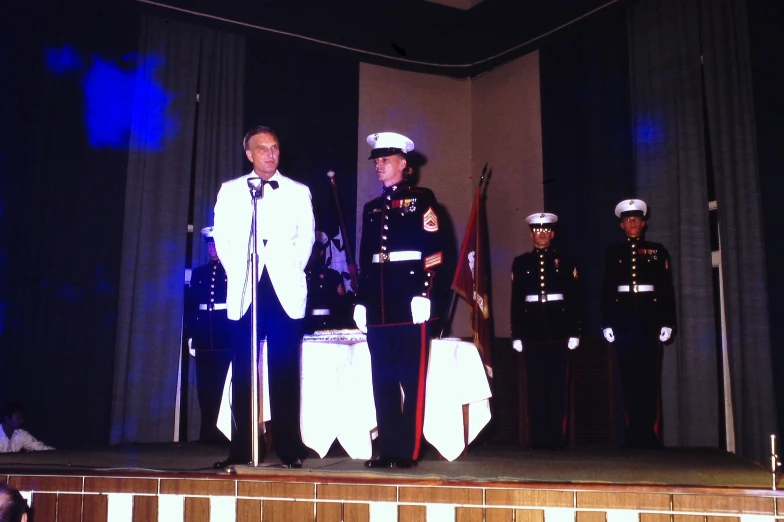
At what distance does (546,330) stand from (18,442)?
164 inches

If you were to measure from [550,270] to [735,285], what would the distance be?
136cm

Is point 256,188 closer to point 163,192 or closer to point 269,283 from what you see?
point 269,283

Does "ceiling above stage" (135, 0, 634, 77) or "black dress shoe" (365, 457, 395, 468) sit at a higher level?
"ceiling above stage" (135, 0, 634, 77)

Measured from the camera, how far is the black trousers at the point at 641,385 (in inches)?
228

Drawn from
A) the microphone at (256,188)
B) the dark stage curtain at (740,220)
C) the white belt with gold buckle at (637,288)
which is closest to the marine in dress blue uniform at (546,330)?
the white belt with gold buckle at (637,288)

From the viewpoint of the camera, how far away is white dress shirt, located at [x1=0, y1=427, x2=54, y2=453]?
6020 millimetres

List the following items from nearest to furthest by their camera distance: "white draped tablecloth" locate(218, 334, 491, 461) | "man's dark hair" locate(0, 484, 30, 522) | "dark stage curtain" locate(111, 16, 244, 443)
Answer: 1. "man's dark hair" locate(0, 484, 30, 522)
2. "white draped tablecloth" locate(218, 334, 491, 461)
3. "dark stage curtain" locate(111, 16, 244, 443)

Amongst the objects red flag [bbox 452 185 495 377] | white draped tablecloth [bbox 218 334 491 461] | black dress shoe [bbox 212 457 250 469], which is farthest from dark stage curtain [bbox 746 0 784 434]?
black dress shoe [bbox 212 457 250 469]

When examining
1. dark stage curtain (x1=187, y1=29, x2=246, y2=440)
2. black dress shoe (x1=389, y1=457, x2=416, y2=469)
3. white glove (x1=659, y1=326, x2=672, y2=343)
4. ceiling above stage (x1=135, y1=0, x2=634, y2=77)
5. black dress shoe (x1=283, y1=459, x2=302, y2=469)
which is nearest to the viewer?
black dress shoe (x1=283, y1=459, x2=302, y2=469)

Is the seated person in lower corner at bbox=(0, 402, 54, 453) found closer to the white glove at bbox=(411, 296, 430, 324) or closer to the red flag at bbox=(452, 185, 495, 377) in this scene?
the red flag at bbox=(452, 185, 495, 377)

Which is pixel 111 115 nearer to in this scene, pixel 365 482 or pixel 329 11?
pixel 329 11

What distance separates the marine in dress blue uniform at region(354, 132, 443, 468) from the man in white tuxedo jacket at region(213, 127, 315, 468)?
410mm

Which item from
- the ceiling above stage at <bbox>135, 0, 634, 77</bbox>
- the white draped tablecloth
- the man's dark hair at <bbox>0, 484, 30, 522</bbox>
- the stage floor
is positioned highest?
the ceiling above stage at <bbox>135, 0, 634, 77</bbox>

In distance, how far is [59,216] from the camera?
6.75 meters
